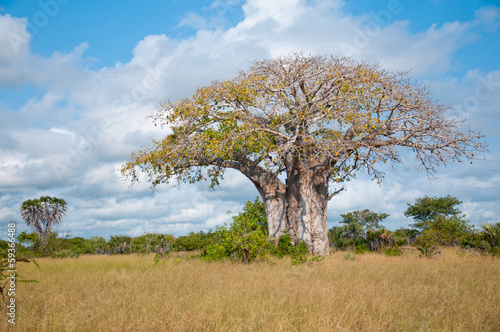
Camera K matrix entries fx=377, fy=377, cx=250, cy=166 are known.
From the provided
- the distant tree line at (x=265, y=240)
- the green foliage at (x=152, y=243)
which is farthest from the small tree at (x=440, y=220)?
the green foliage at (x=152, y=243)

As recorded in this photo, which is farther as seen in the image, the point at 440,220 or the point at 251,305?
the point at 440,220

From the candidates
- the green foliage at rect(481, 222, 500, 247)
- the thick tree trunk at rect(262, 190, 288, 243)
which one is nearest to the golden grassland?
the thick tree trunk at rect(262, 190, 288, 243)

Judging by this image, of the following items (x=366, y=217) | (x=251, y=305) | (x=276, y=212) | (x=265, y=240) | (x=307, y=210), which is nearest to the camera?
(x=251, y=305)

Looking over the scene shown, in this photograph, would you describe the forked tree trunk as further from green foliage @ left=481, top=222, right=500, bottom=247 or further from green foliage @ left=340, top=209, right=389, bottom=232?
green foliage @ left=340, top=209, right=389, bottom=232

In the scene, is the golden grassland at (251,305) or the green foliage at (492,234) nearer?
the golden grassland at (251,305)

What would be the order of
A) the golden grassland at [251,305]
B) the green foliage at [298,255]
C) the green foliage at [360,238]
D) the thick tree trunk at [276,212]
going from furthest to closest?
the green foliage at [360,238]
the thick tree trunk at [276,212]
the green foliage at [298,255]
the golden grassland at [251,305]

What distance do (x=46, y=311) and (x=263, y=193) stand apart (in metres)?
11.1

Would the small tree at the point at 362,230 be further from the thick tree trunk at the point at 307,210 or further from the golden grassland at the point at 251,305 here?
the golden grassland at the point at 251,305

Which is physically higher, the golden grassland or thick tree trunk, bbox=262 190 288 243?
thick tree trunk, bbox=262 190 288 243

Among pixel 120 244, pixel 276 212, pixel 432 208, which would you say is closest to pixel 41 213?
pixel 120 244

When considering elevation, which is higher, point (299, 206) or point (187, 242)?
point (299, 206)

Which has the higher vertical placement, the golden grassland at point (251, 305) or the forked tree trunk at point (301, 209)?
the forked tree trunk at point (301, 209)

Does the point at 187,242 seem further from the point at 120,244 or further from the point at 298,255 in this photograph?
the point at 298,255

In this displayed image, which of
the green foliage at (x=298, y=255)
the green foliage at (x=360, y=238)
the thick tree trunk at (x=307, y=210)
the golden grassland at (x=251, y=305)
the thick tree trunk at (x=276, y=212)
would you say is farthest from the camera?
the green foliage at (x=360, y=238)
